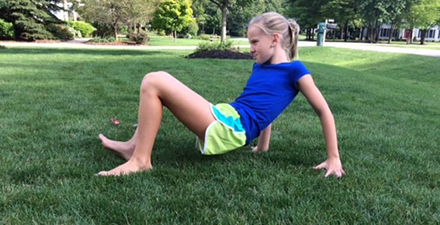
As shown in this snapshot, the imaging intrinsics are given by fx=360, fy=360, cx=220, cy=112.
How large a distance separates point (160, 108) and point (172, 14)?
116 feet

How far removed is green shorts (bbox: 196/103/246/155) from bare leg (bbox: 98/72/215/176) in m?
0.05

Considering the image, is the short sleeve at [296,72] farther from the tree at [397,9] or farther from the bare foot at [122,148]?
the tree at [397,9]

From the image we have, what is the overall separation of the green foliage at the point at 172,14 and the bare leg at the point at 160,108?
34.4 metres

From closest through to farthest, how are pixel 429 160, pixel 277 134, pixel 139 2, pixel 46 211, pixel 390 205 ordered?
pixel 46 211 → pixel 390 205 → pixel 429 160 → pixel 277 134 → pixel 139 2

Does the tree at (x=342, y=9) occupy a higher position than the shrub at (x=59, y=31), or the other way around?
the tree at (x=342, y=9)

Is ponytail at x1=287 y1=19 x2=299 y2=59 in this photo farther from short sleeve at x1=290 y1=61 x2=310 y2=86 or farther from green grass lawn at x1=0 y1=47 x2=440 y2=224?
green grass lawn at x1=0 y1=47 x2=440 y2=224

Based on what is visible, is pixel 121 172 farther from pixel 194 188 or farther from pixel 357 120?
pixel 357 120

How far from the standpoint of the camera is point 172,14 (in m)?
36.1

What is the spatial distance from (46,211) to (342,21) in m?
48.3

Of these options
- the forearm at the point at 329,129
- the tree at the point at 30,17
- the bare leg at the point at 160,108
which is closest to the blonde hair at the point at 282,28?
the forearm at the point at 329,129

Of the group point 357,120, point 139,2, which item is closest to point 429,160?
point 357,120

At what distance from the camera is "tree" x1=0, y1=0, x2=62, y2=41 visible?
2300 cm

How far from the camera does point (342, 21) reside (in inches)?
1799

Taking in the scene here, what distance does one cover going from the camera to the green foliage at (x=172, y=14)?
35562 mm
